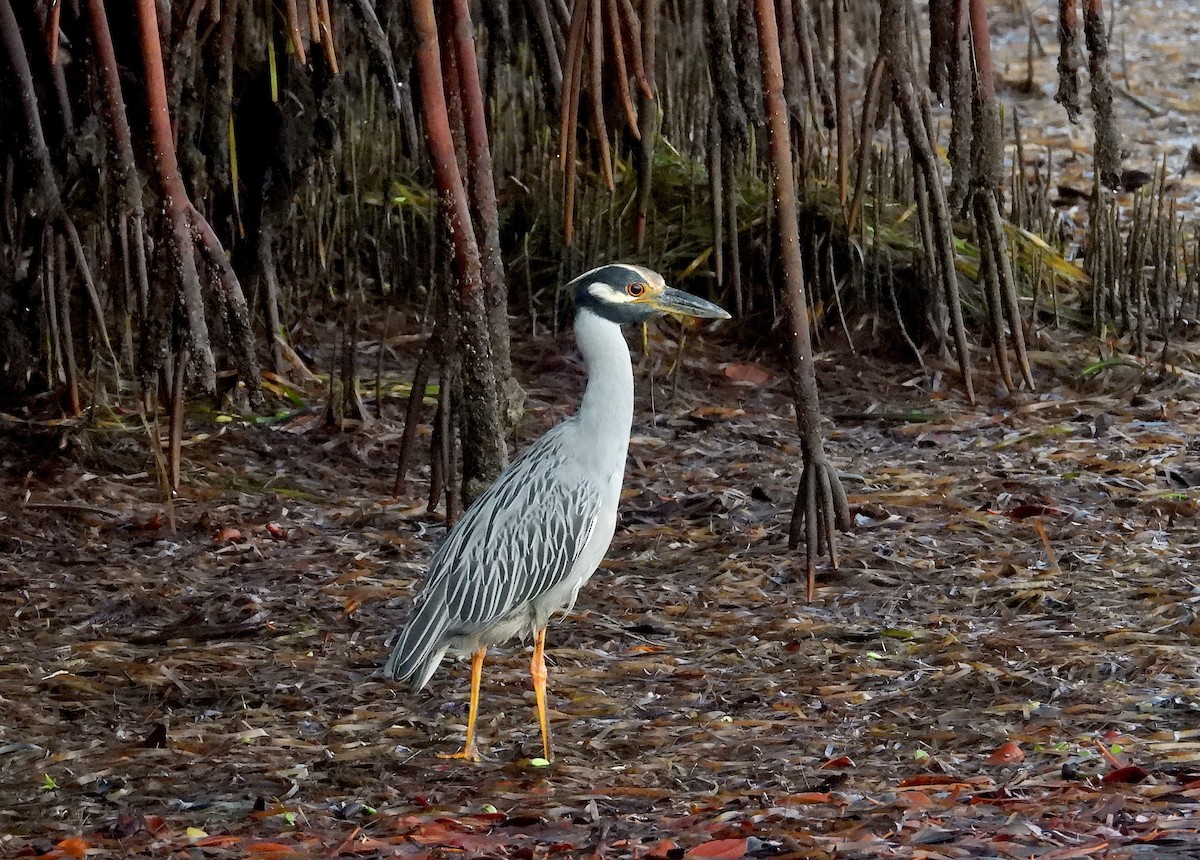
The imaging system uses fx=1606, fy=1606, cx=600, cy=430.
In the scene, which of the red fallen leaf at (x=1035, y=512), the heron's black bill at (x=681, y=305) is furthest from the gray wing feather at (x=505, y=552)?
the red fallen leaf at (x=1035, y=512)

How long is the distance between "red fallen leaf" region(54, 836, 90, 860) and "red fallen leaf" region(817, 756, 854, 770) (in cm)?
165

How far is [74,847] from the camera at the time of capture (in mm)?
3369

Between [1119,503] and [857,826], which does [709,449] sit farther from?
[857,826]

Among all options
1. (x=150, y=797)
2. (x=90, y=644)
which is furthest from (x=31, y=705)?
(x=150, y=797)

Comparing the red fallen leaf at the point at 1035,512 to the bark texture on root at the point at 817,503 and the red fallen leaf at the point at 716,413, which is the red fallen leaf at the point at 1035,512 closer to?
the bark texture on root at the point at 817,503

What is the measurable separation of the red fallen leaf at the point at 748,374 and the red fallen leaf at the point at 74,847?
4.76 metres

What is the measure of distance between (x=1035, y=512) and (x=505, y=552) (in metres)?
2.11

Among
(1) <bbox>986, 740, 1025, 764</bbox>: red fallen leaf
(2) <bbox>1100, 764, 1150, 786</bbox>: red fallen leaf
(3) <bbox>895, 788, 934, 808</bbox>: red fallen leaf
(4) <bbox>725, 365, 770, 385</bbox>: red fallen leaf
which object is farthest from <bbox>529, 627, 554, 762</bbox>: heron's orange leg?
(4) <bbox>725, 365, 770, 385</bbox>: red fallen leaf

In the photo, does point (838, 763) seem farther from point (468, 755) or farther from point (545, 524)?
point (545, 524)

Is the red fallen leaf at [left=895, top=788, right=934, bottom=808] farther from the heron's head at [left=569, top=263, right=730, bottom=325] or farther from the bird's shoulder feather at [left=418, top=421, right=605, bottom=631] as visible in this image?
the heron's head at [left=569, top=263, right=730, bottom=325]

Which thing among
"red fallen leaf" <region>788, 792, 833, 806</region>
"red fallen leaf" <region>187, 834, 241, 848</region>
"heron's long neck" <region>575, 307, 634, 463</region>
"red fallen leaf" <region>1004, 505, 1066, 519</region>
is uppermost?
"heron's long neck" <region>575, 307, 634, 463</region>

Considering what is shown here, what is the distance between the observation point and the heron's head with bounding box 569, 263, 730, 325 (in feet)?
16.1

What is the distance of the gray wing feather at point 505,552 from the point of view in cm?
443

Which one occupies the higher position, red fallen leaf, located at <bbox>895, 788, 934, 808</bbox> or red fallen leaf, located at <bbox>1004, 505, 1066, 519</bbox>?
red fallen leaf, located at <bbox>1004, 505, 1066, 519</bbox>
